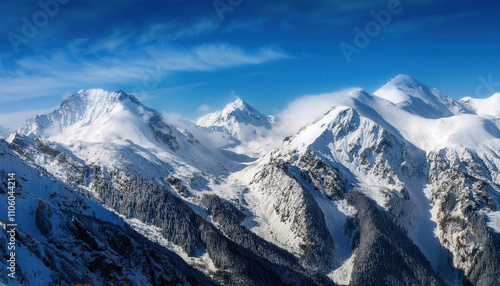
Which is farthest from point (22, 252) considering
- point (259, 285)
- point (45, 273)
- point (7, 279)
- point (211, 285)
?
point (259, 285)

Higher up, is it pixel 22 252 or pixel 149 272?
pixel 22 252

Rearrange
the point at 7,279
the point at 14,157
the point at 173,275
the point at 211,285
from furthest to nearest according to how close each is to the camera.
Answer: the point at 211,285
the point at 14,157
the point at 173,275
the point at 7,279

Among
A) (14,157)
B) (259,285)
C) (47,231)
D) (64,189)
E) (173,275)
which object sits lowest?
(259,285)

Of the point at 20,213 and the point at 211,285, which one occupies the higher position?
the point at 20,213

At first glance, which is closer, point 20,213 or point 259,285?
point 20,213

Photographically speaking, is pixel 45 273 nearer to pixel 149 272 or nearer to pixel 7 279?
pixel 7 279

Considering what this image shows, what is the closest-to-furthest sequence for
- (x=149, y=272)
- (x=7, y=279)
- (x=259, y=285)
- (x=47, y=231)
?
(x=7, y=279) → (x=47, y=231) → (x=149, y=272) → (x=259, y=285)

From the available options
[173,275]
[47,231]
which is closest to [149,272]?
[173,275]

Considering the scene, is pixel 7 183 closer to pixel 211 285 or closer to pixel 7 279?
pixel 7 279

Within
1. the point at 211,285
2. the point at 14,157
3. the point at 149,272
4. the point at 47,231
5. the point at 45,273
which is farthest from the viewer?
the point at 211,285
